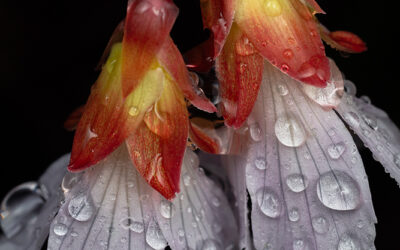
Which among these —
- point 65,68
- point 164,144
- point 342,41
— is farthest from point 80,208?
point 65,68

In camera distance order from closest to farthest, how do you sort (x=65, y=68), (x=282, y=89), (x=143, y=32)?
1. (x=143, y=32)
2. (x=282, y=89)
3. (x=65, y=68)

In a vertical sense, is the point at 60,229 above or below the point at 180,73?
below

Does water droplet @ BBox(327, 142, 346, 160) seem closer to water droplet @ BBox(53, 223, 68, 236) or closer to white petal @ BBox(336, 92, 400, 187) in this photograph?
white petal @ BBox(336, 92, 400, 187)

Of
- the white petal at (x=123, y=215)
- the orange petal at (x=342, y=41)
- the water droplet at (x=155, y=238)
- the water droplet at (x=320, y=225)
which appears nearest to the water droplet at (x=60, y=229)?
the white petal at (x=123, y=215)

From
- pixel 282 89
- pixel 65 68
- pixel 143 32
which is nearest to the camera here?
pixel 143 32

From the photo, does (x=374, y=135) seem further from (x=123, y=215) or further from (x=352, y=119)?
(x=123, y=215)

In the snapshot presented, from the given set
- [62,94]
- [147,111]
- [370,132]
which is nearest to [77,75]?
[62,94]
